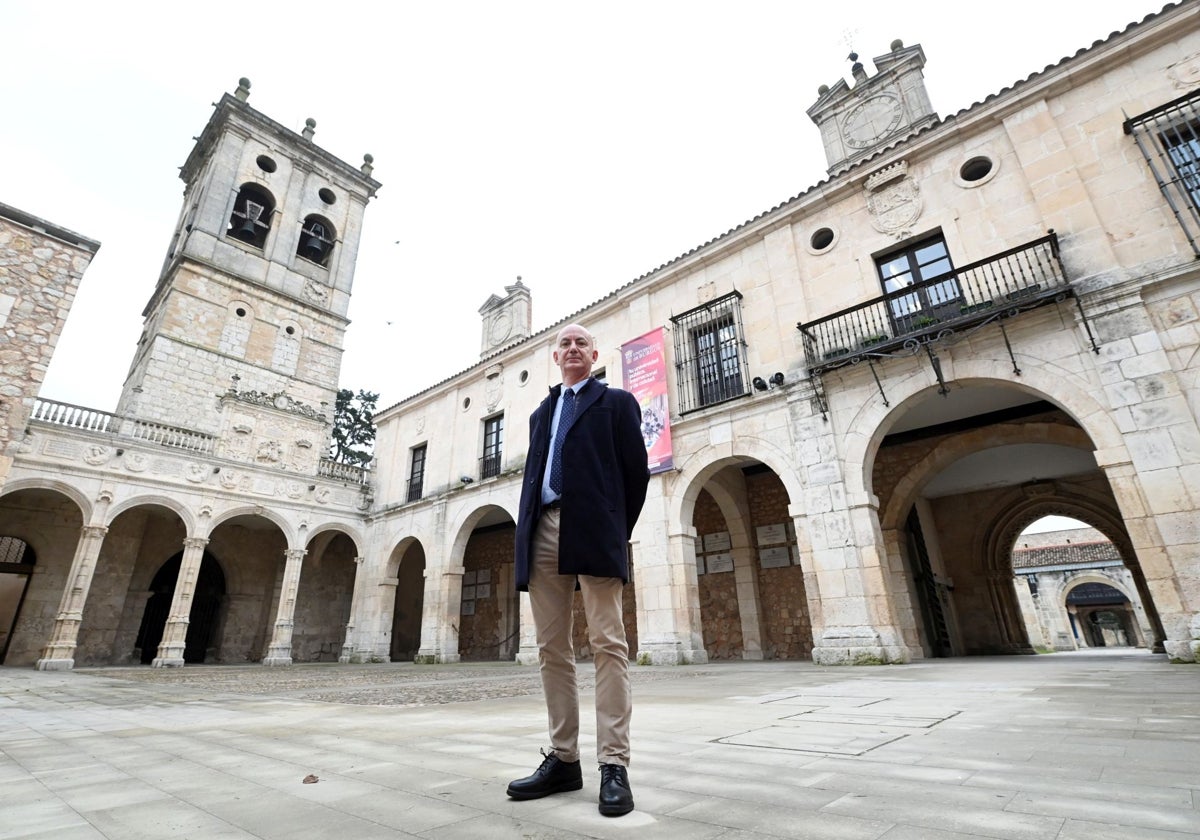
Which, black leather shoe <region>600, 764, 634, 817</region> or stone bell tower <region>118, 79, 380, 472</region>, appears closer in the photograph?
black leather shoe <region>600, 764, 634, 817</region>

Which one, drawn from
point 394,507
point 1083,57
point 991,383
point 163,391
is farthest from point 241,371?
point 1083,57

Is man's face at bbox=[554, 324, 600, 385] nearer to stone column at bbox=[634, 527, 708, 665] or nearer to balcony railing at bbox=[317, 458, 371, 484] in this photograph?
stone column at bbox=[634, 527, 708, 665]

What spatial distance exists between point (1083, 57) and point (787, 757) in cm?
1040

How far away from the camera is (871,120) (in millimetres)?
10961

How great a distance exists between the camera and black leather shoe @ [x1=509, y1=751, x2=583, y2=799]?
1667 mm

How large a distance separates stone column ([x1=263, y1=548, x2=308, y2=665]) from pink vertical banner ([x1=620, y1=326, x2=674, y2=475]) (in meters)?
10.6

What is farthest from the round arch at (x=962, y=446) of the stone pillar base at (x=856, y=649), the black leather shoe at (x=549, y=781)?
the black leather shoe at (x=549, y=781)

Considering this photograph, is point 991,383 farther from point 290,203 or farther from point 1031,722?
point 290,203

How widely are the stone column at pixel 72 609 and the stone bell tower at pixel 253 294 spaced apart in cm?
418

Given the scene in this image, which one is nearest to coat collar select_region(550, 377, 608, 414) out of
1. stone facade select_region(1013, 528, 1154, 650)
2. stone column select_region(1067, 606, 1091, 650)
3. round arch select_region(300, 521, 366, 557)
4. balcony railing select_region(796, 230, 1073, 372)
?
balcony railing select_region(796, 230, 1073, 372)

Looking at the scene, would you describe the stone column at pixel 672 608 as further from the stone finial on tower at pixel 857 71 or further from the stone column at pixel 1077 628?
the stone column at pixel 1077 628

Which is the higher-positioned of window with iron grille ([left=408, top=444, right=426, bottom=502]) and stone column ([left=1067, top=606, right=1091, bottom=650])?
window with iron grille ([left=408, top=444, right=426, bottom=502])

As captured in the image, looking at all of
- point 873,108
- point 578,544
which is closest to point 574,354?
point 578,544

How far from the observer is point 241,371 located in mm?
17656
